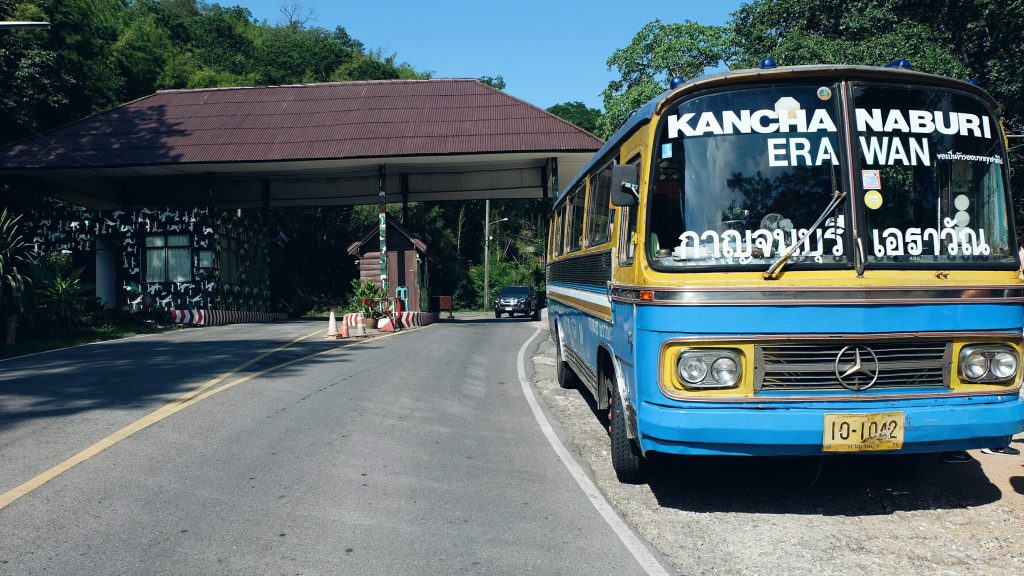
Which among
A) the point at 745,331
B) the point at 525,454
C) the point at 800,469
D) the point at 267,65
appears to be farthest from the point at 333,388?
the point at 267,65

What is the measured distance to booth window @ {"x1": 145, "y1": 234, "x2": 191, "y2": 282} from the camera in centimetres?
2972

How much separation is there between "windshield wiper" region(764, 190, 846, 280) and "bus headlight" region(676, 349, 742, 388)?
0.58 meters

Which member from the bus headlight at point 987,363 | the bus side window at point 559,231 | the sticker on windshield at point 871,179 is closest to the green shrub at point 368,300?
the bus side window at point 559,231

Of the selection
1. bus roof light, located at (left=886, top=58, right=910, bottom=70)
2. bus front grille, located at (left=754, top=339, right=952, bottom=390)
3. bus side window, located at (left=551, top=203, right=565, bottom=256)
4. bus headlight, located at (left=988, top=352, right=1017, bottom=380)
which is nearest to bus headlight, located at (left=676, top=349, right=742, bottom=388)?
bus front grille, located at (left=754, top=339, right=952, bottom=390)

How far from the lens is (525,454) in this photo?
23.9 feet

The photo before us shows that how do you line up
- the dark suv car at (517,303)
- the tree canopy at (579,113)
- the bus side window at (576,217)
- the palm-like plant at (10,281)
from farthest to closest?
1. the tree canopy at (579,113)
2. the dark suv car at (517,303)
3. the palm-like plant at (10,281)
4. the bus side window at (576,217)

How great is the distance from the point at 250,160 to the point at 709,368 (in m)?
25.7

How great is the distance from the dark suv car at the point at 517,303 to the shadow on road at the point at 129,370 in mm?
21818

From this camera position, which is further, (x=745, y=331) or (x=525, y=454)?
(x=525, y=454)

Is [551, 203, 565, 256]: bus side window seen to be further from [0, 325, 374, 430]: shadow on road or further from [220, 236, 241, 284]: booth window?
[220, 236, 241, 284]: booth window

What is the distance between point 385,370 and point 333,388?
214cm

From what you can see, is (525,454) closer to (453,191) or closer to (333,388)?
(333,388)

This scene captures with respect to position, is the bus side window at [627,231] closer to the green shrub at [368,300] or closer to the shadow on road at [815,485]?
the shadow on road at [815,485]

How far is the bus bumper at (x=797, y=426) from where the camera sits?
5004mm
